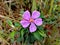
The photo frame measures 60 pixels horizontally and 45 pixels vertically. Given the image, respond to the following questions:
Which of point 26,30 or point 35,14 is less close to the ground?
point 35,14

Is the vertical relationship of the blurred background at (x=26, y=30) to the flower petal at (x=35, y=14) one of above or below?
below

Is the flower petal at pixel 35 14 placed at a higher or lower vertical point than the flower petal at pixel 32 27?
higher

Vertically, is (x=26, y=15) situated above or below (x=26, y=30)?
above

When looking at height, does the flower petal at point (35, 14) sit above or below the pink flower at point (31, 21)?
above

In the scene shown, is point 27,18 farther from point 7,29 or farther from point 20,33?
point 7,29

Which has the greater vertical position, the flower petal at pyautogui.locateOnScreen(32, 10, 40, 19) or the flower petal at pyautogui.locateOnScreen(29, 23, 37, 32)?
the flower petal at pyautogui.locateOnScreen(32, 10, 40, 19)

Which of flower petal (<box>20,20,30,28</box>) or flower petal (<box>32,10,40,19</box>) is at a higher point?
flower petal (<box>32,10,40,19</box>)

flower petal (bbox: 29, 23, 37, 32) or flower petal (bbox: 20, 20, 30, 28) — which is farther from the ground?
flower petal (bbox: 20, 20, 30, 28)

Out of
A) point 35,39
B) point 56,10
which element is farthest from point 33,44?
point 56,10
